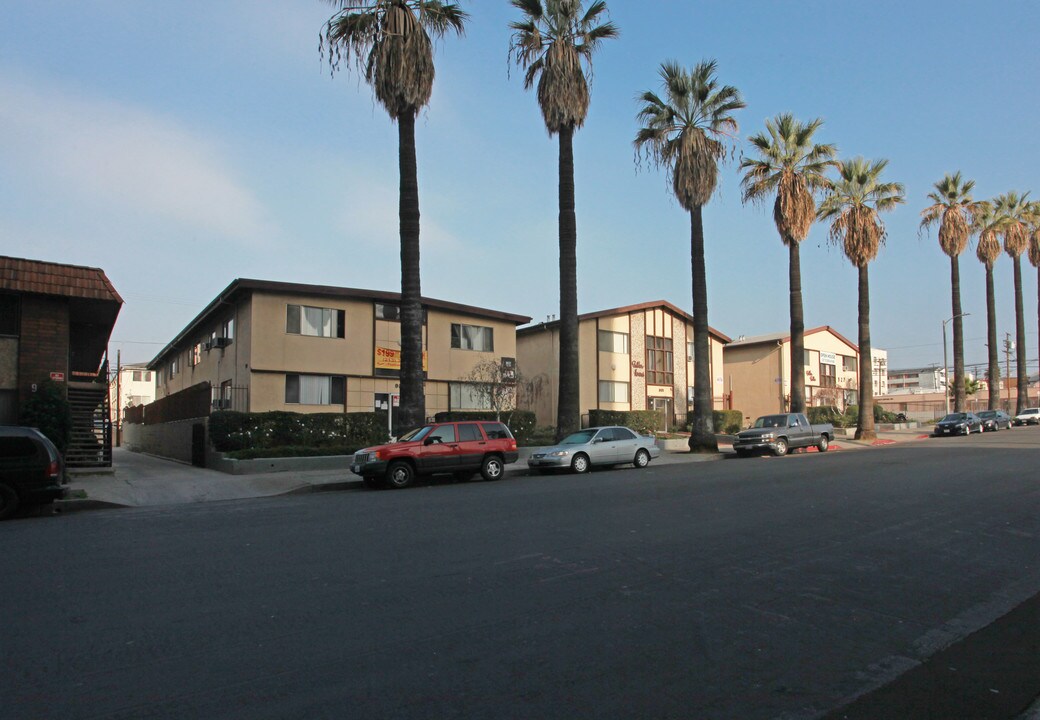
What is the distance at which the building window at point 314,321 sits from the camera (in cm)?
2805

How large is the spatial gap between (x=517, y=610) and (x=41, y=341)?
18.2 meters

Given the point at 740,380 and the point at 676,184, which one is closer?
the point at 676,184

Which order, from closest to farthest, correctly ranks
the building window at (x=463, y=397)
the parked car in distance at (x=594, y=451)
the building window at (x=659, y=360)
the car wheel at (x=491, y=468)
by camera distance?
1. the car wheel at (x=491, y=468)
2. the parked car in distance at (x=594, y=451)
3. the building window at (x=463, y=397)
4. the building window at (x=659, y=360)

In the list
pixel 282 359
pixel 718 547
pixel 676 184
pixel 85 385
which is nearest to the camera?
pixel 718 547

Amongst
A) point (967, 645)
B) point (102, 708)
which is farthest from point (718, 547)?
point (102, 708)

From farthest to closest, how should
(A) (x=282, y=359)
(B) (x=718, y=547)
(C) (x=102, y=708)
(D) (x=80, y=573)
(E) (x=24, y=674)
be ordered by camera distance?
1. (A) (x=282, y=359)
2. (B) (x=718, y=547)
3. (D) (x=80, y=573)
4. (E) (x=24, y=674)
5. (C) (x=102, y=708)

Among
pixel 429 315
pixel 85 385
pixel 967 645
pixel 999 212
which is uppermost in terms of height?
pixel 999 212

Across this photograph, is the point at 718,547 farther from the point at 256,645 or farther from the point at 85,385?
the point at 85,385

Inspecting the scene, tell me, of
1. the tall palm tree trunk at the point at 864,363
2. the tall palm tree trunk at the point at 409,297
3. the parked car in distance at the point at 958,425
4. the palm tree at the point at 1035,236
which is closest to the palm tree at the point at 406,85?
the tall palm tree trunk at the point at 409,297

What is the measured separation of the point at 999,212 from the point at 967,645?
5703cm

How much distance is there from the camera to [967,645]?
5.64m

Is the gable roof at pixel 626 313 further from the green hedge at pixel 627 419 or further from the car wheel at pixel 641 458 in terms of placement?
the car wheel at pixel 641 458

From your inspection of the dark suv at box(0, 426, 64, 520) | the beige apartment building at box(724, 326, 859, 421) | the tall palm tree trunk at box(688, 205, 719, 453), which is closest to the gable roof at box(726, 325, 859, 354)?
the beige apartment building at box(724, 326, 859, 421)

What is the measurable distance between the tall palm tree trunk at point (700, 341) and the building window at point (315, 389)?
14.4m
